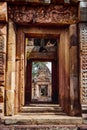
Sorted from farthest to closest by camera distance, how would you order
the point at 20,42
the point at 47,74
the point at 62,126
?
the point at 47,74 < the point at 20,42 < the point at 62,126

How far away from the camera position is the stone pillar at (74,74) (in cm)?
580

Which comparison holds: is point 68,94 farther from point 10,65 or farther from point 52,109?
point 10,65

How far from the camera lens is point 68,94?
19.6 ft

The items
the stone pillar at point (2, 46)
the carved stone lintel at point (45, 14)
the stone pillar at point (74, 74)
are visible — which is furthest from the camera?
the carved stone lintel at point (45, 14)

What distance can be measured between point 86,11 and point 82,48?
82 centimetres

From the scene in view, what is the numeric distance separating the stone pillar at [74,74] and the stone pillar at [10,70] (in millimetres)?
1293

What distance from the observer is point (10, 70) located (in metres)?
5.79

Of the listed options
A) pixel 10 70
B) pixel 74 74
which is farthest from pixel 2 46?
pixel 74 74

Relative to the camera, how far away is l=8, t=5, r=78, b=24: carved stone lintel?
5.98 metres

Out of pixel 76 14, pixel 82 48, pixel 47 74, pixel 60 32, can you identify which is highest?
pixel 76 14

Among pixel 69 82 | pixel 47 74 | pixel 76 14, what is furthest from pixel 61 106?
pixel 47 74

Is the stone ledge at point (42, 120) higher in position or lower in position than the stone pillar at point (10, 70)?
lower

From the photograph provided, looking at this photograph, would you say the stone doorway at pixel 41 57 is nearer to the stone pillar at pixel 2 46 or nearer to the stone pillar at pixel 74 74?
the stone pillar at pixel 74 74

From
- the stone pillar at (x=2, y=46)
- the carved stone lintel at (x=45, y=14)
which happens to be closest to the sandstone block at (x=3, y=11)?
the stone pillar at (x=2, y=46)
